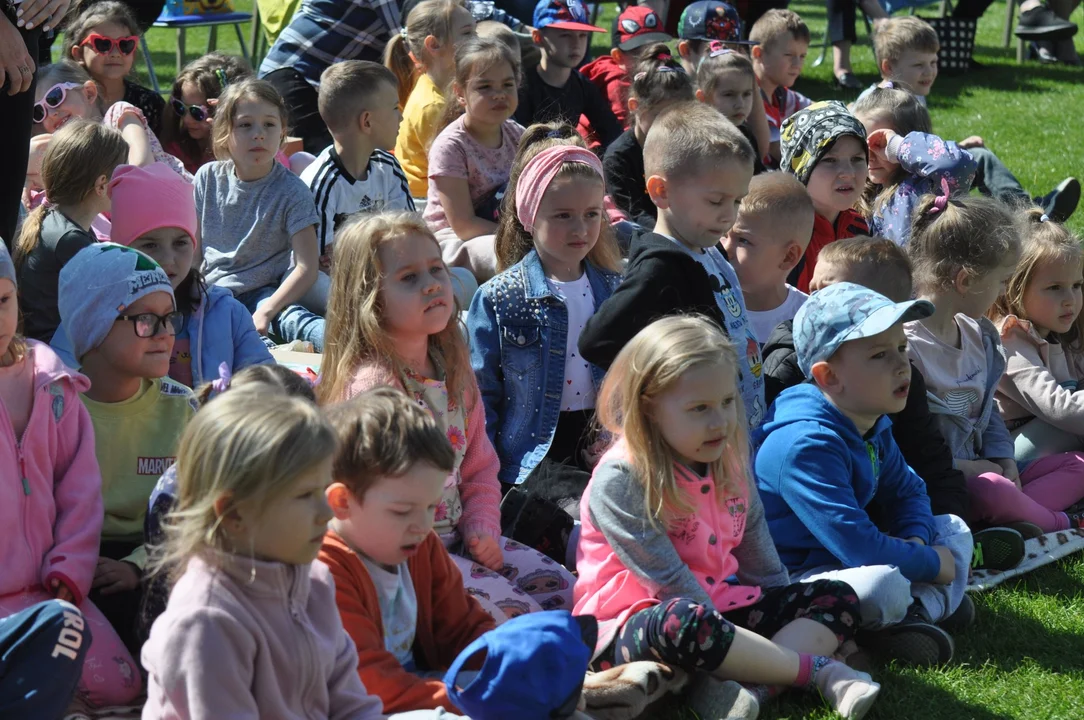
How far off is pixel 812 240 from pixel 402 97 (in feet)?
8.73

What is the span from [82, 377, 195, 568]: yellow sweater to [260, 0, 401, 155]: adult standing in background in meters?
3.85

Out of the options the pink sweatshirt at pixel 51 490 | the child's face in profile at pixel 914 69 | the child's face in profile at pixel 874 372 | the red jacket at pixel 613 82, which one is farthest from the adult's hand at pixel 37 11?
the child's face in profile at pixel 914 69

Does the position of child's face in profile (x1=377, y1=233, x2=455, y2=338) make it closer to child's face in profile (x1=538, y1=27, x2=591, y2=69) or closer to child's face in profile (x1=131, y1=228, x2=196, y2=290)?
child's face in profile (x1=131, y1=228, x2=196, y2=290)

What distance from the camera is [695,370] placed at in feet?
10.7

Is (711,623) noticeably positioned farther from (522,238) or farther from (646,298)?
(522,238)

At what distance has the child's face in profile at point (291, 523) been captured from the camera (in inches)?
94.9

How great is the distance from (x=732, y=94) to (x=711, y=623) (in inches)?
171

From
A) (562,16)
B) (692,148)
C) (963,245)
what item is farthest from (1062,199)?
(692,148)

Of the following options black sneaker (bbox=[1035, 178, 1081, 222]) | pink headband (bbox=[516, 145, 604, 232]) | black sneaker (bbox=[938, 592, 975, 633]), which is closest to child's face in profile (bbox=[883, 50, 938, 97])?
black sneaker (bbox=[1035, 178, 1081, 222])

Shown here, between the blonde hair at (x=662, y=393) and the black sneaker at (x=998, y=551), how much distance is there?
3.93 ft

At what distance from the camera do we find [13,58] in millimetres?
3588

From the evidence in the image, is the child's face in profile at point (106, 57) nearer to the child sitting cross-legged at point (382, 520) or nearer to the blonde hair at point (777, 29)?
the blonde hair at point (777, 29)

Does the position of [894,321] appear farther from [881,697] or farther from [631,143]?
[631,143]

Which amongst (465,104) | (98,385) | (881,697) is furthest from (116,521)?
(465,104)
